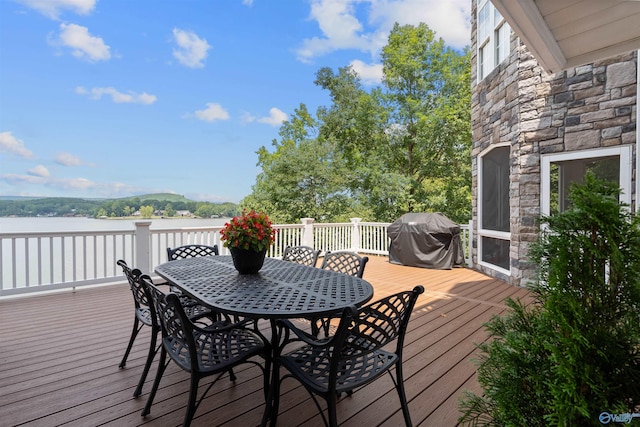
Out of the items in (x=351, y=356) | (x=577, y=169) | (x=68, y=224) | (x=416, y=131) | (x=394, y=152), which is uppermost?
(x=416, y=131)

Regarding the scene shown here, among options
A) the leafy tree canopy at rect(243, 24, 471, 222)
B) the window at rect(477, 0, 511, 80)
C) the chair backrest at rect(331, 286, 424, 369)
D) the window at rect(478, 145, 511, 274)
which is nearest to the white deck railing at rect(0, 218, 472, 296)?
the chair backrest at rect(331, 286, 424, 369)

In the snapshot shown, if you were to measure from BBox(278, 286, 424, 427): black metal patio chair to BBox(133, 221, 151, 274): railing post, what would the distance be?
162 inches

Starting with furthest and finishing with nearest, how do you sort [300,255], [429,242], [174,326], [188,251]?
[429,242] < [188,251] < [300,255] < [174,326]

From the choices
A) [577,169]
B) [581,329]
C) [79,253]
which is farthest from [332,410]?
[79,253]

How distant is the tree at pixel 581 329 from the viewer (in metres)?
0.81

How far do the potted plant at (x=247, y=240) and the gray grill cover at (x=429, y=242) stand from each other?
15.6ft

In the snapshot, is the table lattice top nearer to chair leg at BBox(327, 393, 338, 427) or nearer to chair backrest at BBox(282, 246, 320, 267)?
chair leg at BBox(327, 393, 338, 427)

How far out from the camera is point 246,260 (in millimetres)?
2523

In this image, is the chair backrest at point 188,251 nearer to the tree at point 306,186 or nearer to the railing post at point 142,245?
the railing post at point 142,245

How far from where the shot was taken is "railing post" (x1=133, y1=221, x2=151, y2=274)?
498 cm

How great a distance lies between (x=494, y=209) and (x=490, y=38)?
309 cm

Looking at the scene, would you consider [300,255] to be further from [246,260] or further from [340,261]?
[246,260]

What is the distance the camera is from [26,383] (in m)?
2.21

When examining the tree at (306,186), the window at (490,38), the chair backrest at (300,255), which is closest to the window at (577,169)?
the window at (490,38)
